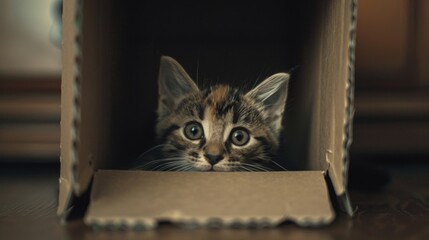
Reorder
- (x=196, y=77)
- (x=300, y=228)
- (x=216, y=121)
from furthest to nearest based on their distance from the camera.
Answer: (x=196, y=77) → (x=216, y=121) → (x=300, y=228)

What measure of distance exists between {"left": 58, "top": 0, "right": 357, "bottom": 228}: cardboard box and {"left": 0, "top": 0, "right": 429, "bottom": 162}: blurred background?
29cm

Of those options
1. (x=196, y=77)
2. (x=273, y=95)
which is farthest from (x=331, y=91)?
(x=196, y=77)

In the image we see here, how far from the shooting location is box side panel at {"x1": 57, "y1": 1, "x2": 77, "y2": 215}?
73 cm

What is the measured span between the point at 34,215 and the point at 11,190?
273 mm

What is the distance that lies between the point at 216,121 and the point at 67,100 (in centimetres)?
38

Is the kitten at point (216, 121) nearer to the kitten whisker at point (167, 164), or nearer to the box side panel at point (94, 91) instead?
the kitten whisker at point (167, 164)

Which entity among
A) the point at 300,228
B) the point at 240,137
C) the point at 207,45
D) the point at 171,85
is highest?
the point at 207,45

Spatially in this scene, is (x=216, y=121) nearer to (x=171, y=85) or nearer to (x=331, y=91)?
(x=171, y=85)

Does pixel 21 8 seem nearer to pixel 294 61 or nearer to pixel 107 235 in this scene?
pixel 294 61

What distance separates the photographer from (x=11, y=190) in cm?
107

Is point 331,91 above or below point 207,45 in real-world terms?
below

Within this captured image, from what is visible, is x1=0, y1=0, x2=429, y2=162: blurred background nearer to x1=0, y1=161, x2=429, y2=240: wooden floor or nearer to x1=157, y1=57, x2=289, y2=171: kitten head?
x1=0, y1=161, x2=429, y2=240: wooden floor

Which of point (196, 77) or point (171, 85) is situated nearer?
point (171, 85)

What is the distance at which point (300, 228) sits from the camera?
749 mm
